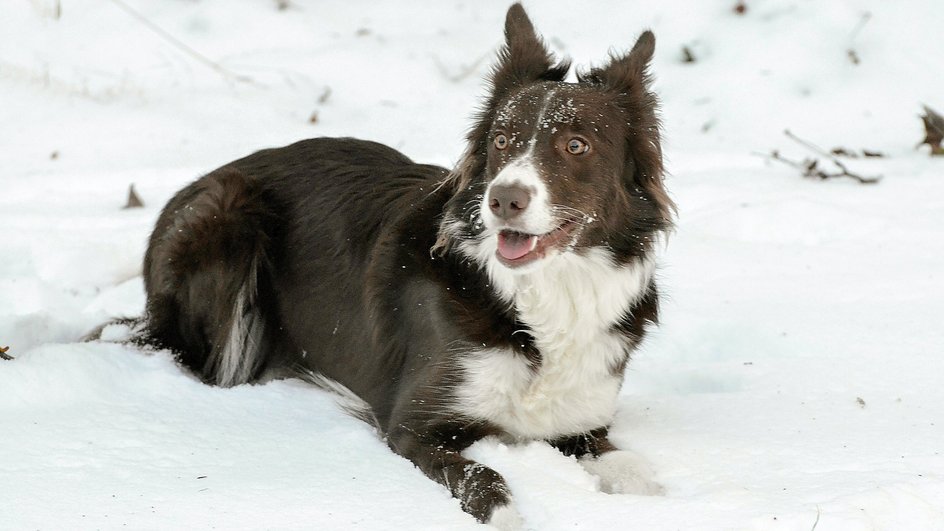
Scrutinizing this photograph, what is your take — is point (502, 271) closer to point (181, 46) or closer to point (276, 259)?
point (276, 259)

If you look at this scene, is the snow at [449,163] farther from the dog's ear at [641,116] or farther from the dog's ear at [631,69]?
the dog's ear at [631,69]

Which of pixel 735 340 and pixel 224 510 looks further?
pixel 735 340

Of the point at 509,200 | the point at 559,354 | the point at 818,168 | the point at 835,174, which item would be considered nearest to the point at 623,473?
the point at 559,354

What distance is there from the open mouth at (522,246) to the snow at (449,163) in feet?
2.22

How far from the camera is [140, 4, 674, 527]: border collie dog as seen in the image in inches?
151

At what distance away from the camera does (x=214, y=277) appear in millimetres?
4824

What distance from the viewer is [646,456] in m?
4.06

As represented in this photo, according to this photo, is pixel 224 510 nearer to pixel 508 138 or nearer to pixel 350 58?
pixel 508 138

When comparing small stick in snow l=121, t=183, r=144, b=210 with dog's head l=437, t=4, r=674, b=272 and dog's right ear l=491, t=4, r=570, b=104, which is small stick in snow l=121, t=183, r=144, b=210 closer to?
dog's head l=437, t=4, r=674, b=272

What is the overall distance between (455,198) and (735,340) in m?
1.82

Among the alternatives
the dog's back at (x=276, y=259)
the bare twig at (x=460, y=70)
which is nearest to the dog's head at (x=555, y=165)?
the dog's back at (x=276, y=259)

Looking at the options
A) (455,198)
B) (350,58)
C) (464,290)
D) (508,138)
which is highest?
(508,138)

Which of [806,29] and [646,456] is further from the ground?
[806,29]

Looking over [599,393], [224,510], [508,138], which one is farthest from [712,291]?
[224,510]
